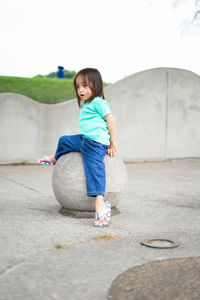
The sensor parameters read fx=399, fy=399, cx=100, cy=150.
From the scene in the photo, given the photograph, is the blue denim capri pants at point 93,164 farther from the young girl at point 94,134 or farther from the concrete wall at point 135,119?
the concrete wall at point 135,119

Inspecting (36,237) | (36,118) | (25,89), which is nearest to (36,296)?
(36,237)

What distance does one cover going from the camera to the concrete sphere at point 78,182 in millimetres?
Answer: 4590

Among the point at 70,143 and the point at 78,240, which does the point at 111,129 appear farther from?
the point at 78,240

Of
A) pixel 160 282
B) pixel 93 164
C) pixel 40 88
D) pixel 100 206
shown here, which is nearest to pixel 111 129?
pixel 93 164

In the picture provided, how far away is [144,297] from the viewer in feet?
8.45

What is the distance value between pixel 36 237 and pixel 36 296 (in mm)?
1297

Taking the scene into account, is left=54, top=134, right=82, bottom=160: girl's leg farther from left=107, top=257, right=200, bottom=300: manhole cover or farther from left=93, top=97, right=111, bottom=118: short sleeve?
left=107, top=257, right=200, bottom=300: manhole cover

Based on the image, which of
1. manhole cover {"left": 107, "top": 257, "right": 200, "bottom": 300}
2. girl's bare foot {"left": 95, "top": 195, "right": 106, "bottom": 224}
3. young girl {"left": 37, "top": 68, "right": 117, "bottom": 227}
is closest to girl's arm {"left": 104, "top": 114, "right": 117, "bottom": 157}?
young girl {"left": 37, "top": 68, "right": 117, "bottom": 227}

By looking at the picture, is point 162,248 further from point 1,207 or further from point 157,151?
point 157,151

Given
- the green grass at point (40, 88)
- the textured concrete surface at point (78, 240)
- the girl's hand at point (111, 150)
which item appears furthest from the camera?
the green grass at point (40, 88)

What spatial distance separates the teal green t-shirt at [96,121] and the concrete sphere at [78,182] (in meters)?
0.27

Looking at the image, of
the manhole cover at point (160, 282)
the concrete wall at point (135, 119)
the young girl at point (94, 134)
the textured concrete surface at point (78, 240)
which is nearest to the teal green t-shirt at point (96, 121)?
the young girl at point (94, 134)

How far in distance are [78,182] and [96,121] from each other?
2.41 ft

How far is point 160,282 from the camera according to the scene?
2.79 metres
